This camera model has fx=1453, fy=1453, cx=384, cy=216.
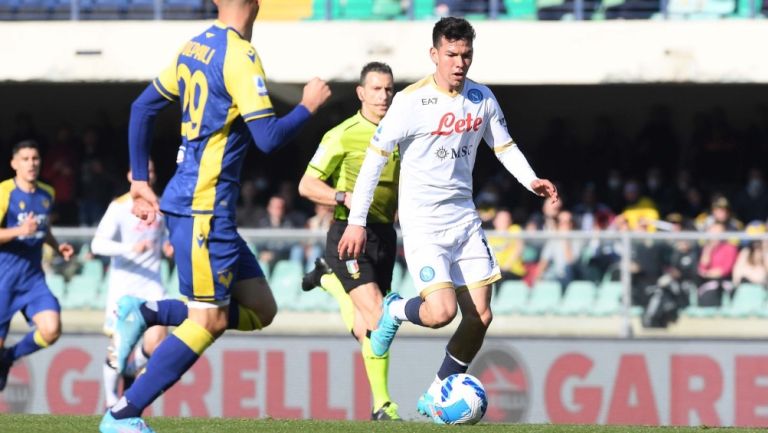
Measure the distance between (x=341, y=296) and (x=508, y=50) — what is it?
311 inches

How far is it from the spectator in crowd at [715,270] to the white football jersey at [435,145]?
6153 millimetres

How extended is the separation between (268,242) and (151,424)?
6282 mm

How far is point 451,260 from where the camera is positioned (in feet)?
26.2

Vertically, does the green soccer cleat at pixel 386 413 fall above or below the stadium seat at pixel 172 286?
below

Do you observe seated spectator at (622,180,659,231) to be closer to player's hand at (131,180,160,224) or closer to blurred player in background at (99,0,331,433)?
player's hand at (131,180,160,224)

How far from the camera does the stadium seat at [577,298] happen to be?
45.5 ft

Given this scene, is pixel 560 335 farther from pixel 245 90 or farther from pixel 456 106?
pixel 245 90

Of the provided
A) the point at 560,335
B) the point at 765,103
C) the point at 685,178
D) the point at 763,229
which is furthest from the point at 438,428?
the point at 765,103

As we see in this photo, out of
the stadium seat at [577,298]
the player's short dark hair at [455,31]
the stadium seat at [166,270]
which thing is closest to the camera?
the player's short dark hair at [455,31]

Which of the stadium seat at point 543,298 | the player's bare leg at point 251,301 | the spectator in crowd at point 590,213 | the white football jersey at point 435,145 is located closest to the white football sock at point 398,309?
the white football jersey at point 435,145

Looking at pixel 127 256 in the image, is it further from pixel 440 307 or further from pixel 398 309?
pixel 440 307

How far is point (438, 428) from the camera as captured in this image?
7.77m

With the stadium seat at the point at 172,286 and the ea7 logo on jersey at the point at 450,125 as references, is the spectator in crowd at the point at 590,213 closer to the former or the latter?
the stadium seat at the point at 172,286

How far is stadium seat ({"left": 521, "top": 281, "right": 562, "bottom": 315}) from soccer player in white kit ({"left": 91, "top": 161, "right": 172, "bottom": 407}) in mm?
3622
